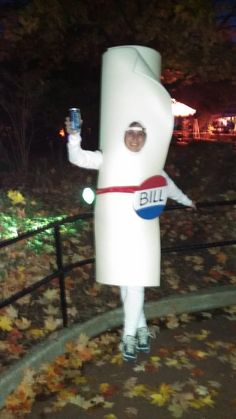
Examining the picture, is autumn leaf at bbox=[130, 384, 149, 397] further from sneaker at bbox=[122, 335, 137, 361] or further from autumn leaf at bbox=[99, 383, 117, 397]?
sneaker at bbox=[122, 335, 137, 361]

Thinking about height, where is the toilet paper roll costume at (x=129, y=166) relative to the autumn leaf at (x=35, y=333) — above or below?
above

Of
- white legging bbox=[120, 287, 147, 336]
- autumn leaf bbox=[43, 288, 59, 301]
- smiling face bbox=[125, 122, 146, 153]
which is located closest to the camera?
smiling face bbox=[125, 122, 146, 153]

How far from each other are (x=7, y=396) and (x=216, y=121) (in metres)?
49.3

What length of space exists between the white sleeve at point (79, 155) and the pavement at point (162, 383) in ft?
5.41

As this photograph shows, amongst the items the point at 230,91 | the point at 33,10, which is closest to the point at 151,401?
the point at 33,10

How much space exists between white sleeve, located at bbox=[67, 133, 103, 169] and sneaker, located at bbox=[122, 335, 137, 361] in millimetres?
1452

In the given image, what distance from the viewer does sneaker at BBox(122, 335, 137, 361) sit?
380cm

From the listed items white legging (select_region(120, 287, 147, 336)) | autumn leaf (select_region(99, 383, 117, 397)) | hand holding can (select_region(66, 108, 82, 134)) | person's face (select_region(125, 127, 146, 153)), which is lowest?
autumn leaf (select_region(99, 383, 117, 397))

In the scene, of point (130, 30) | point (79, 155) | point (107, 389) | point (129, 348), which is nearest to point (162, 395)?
point (107, 389)

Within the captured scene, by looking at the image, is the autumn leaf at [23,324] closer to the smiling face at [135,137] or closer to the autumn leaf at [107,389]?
the autumn leaf at [107,389]

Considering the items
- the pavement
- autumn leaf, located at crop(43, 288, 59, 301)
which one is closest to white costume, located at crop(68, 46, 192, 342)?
the pavement

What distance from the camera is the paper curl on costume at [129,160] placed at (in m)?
3.54

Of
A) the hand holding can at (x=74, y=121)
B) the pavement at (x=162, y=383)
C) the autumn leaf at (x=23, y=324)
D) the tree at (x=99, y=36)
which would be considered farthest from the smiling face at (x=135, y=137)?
the tree at (x=99, y=36)

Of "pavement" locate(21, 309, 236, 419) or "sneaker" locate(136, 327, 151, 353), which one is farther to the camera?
"sneaker" locate(136, 327, 151, 353)
